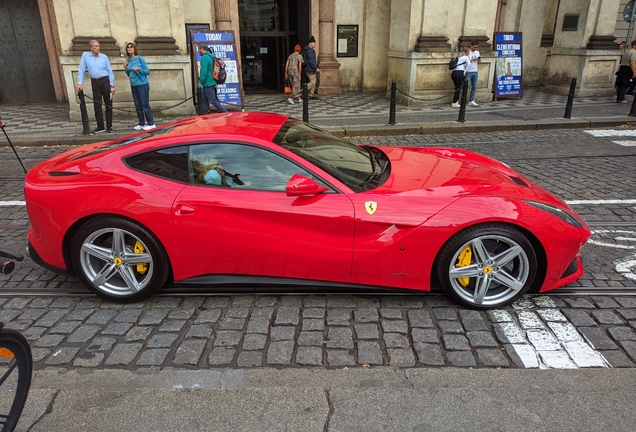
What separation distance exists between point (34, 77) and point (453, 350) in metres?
16.5

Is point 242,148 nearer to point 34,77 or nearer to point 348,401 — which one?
point 348,401

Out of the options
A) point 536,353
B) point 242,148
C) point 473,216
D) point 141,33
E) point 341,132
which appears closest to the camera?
point 536,353

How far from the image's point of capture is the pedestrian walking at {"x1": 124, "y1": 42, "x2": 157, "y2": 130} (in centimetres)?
1068

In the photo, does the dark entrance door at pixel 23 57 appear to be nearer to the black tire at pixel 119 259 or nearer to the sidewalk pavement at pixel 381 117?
the sidewalk pavement at pixel 381 117

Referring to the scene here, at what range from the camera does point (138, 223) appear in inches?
150

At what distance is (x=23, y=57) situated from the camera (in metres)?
15.2

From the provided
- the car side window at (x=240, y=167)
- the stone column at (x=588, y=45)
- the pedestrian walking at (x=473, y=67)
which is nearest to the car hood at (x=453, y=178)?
the car side window at (x=240, y=167)

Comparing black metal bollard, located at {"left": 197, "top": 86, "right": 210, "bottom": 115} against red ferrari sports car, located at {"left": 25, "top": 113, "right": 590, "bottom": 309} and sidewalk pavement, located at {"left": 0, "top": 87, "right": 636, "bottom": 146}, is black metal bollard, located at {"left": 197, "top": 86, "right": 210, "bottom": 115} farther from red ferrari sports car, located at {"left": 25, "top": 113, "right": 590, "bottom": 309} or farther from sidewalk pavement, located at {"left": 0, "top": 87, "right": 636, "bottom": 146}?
red ferrari sports car, located at {"left": 25, "top": 113, "right": 590, "bottom": 309}

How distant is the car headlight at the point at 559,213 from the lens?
12.3 feet

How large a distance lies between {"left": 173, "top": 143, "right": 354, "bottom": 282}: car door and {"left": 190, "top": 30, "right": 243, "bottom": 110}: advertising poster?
31.0 feet


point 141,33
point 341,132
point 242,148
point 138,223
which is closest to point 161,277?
point 138,223

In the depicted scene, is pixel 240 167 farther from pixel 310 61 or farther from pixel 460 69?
pixel 310 61

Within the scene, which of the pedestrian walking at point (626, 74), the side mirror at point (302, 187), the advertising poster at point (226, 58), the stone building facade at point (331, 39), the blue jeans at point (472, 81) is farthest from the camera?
the blue jeans at point (472, 81)

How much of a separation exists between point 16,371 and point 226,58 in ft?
38.1
